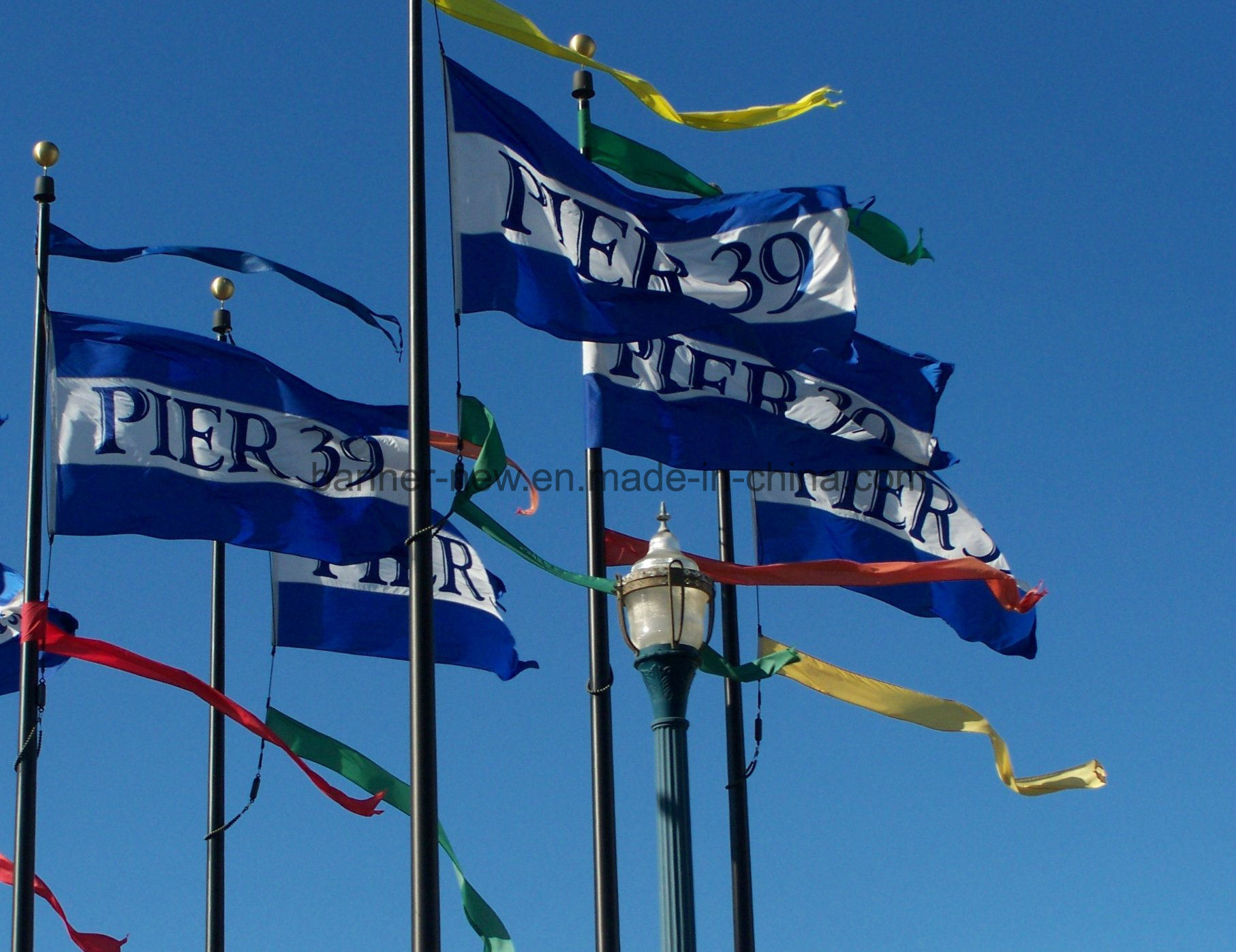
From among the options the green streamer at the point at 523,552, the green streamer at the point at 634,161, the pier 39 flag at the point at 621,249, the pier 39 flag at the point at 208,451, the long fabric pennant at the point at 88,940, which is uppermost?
the green streamer at the point at 634,161

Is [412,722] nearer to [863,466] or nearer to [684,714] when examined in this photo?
[684,714]

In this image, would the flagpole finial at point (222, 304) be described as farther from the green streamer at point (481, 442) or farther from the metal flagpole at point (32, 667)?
the green streamer at point (481, 442)

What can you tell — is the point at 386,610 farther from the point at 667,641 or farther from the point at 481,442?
the point at 667,641

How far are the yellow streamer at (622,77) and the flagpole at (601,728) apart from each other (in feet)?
10.9

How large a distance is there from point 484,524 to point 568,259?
2.41 metres

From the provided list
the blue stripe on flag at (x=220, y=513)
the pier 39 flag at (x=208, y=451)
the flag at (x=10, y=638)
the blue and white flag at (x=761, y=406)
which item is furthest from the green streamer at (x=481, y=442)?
the flag at (x=10, y=638)

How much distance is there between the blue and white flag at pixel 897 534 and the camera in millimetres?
19766

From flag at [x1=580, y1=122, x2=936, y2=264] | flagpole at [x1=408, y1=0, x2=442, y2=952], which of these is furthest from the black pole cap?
flagpole at [x1=408, y1=0, x2=442, y2=952]

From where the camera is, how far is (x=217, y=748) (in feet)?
59.7

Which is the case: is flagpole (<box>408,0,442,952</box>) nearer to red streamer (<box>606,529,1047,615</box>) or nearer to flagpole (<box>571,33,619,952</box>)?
flagpole (<box>571,33,619,952</box>)

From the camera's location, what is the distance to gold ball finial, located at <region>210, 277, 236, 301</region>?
2019 cm

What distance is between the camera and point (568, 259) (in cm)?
1517

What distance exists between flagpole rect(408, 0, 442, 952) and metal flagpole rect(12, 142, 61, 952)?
5377 millimetres

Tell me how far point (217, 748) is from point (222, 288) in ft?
16.3
